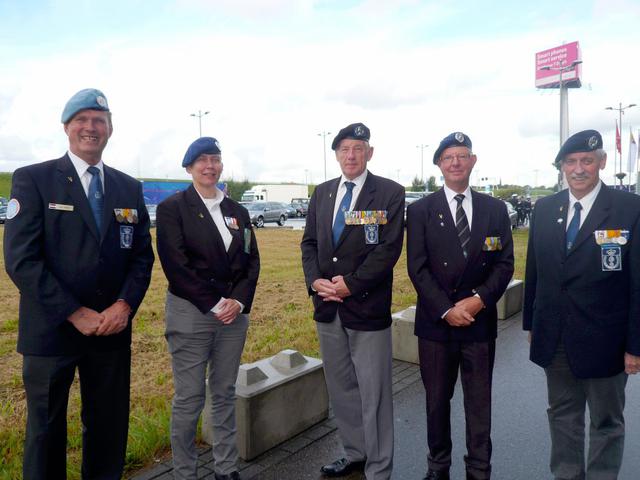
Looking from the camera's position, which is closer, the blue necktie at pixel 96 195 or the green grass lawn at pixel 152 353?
the blue necktie at pixel 96 195

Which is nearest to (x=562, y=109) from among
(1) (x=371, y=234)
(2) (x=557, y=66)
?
(2) (x=557, y=66)

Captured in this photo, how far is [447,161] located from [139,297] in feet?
6.46

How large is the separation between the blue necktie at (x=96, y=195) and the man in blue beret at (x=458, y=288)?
180 cm

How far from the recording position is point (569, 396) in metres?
3.08

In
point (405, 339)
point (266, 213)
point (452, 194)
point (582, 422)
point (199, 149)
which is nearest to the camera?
point (582, 422)

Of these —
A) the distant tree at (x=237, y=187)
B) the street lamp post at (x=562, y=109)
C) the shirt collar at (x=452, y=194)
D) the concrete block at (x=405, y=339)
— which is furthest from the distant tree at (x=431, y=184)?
the shirt collar at (x=452, y=194)

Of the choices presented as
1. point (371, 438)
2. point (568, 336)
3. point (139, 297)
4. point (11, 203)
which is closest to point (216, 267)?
point (139, 297)

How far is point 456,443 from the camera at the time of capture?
148 inches

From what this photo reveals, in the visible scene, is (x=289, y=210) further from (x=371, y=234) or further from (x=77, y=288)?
(x=77, y=288)

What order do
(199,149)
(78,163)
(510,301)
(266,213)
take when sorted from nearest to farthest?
(78,163), (199,149), (510,301), (266,213)

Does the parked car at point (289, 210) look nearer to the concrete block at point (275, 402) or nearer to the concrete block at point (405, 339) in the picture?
the concrete block at point (405, 339)

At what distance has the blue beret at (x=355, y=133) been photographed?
3299 millimetres

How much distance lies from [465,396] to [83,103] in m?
2.75

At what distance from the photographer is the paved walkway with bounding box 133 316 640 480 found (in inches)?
132
